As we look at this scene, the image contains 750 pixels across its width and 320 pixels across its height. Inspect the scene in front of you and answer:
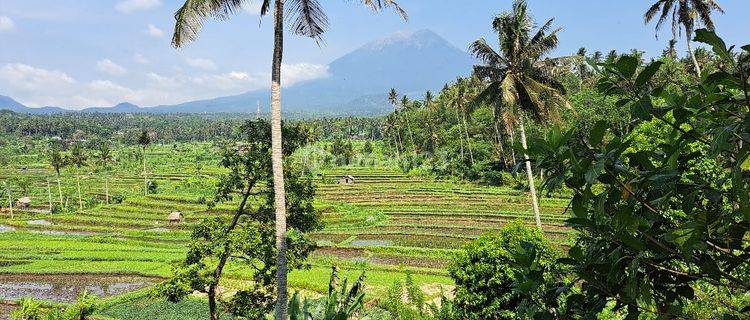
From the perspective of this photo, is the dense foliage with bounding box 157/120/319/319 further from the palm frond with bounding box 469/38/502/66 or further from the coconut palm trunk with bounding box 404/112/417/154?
the coconut palm trunk with bounding box 404/112/417/154

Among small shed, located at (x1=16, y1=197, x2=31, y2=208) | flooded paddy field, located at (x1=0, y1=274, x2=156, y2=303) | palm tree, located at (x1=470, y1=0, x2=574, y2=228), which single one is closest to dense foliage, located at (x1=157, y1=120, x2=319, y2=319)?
palm tree, located at (x1=470, y1=0, x2=574, y2=228)

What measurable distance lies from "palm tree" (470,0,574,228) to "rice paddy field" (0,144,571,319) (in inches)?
215

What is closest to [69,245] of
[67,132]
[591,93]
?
[591,93]

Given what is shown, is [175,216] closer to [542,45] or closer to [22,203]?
[22,203]

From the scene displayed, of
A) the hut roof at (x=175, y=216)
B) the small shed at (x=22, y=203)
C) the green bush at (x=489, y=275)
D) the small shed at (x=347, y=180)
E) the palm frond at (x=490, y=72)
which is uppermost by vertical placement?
the palm frond at (x=490, y=72)

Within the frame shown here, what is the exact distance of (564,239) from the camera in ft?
98.1

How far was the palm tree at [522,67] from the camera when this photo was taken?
53.0 feet

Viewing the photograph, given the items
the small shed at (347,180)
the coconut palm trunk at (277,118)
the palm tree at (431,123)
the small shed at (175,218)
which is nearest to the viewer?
the coconut palm trunk at (277,118)

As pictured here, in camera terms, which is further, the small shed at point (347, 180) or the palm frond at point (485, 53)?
the small shed at point (347, 180)

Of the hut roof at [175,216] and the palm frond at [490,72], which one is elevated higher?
the palm frond at [490,72]

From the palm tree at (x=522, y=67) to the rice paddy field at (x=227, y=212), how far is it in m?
5.47

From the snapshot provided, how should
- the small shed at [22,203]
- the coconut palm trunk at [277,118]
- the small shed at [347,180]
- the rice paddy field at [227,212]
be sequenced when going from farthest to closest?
the small shed at [347,180]
the small shed at [22,203]
the rice paddy field at [227,212]
the coconut palm trunk at [277,118]

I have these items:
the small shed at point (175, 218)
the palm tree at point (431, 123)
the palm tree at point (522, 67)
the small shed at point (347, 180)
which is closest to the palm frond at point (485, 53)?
the palm tree at point (522, 67)

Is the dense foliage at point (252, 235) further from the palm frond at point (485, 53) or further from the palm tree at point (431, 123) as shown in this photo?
the palm tree at point (431, 123)
